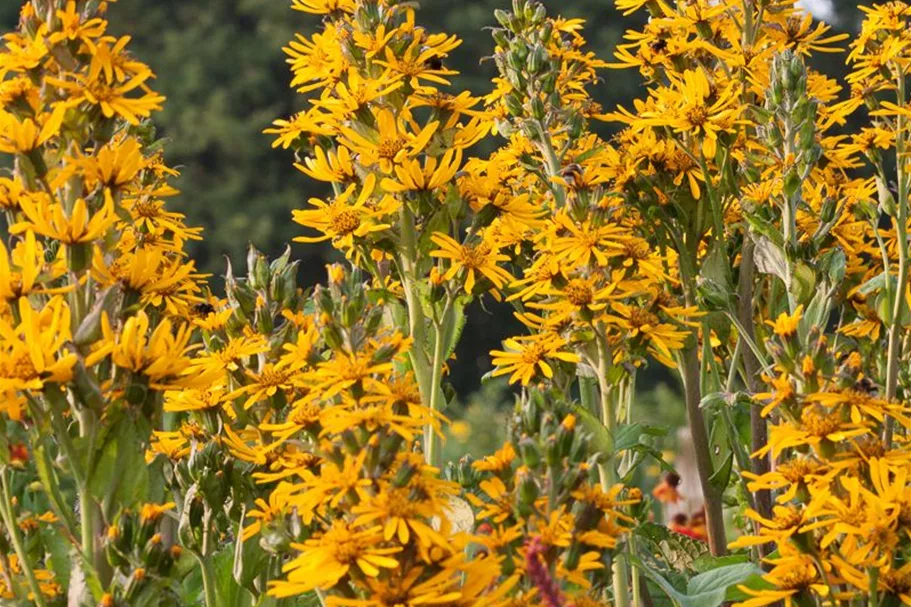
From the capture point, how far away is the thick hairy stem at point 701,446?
10.1ft

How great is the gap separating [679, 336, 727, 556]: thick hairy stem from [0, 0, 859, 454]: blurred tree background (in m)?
16.1

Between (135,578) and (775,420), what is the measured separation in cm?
158

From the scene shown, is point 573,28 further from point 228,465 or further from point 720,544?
point 228,465

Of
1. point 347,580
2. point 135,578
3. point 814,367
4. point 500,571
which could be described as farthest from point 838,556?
point 135,578

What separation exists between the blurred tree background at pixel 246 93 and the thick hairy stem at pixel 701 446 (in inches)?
632

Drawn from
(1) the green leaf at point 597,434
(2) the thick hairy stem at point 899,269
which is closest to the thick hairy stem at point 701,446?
(2) the thick hairy stem at point 899,269

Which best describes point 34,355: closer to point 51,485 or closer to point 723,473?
point 51,485

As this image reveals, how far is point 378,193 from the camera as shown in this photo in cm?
254

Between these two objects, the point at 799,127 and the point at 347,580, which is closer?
the point at 347,580

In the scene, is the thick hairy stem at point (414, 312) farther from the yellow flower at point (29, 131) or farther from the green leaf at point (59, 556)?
the yellow flower at point (29, 131)

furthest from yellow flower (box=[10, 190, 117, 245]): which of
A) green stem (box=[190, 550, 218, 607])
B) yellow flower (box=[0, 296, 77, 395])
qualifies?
green stem (box=[190, 550, 218, 607])

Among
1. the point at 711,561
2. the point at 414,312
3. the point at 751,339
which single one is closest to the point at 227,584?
the point at 414,312

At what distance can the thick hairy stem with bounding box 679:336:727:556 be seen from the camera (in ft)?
10.1

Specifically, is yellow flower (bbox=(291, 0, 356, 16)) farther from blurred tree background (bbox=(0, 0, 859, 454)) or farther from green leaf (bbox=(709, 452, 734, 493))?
blurred tree background (bbox=(0, 0, 859, 454))
